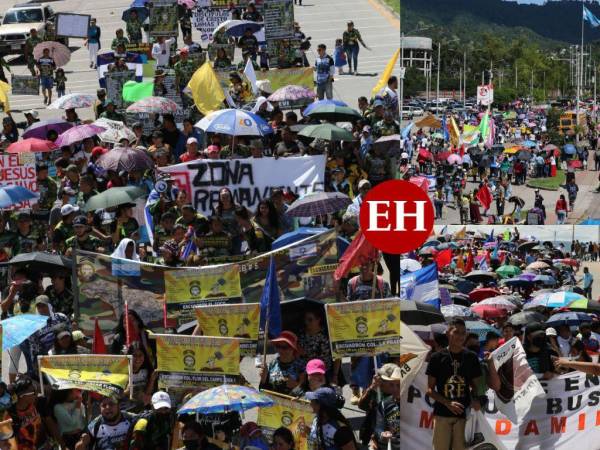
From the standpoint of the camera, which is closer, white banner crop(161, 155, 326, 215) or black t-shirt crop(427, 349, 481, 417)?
black t-shirt crop(427, 349, 481, 417)

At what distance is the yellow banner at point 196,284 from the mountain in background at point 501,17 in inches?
1705

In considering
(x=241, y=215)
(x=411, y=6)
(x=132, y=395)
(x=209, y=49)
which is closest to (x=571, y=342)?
(x=241, y=215)

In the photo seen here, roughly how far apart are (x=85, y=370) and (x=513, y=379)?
11.4 ft

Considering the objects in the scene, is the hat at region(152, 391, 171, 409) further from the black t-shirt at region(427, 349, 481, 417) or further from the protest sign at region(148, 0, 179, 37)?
the protest sign at region(148, 0, 179, 37)

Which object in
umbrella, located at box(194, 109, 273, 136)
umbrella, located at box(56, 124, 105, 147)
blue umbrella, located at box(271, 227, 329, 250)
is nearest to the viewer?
blue umbrella, located at box(271, 227, 329, 250)

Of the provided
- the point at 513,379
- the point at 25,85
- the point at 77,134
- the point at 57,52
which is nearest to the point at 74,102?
the point at 77,134

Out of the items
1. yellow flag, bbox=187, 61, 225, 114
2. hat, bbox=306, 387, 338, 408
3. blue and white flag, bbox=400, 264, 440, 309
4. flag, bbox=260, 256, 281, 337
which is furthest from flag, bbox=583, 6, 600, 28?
hat, bbox=306, 387, 338, 408

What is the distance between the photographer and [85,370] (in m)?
11.5

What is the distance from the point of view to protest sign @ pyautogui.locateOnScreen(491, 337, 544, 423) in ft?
37.2

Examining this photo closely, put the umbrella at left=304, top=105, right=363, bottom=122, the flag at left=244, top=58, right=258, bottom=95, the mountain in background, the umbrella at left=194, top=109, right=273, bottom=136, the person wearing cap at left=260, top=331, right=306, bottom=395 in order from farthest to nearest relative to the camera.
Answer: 1. the mountain in background
2. the flag at left=244, top=58, right=258, bottom=95
3. the umbrella at left=304, top=105, right=363, bottom=122
4. the umbrella at left=194, top=109, right=273, bottom=136
5. the person wearing cap at left=260, top=331, right=306, bottom=395

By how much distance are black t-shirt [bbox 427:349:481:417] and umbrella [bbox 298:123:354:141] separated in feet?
34.5

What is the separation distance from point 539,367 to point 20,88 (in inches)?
881

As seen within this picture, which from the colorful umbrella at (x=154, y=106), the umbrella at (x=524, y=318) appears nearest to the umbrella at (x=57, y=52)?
the colorful umbrella at (x=154, y=106)

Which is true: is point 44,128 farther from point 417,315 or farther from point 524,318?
point 524,318
